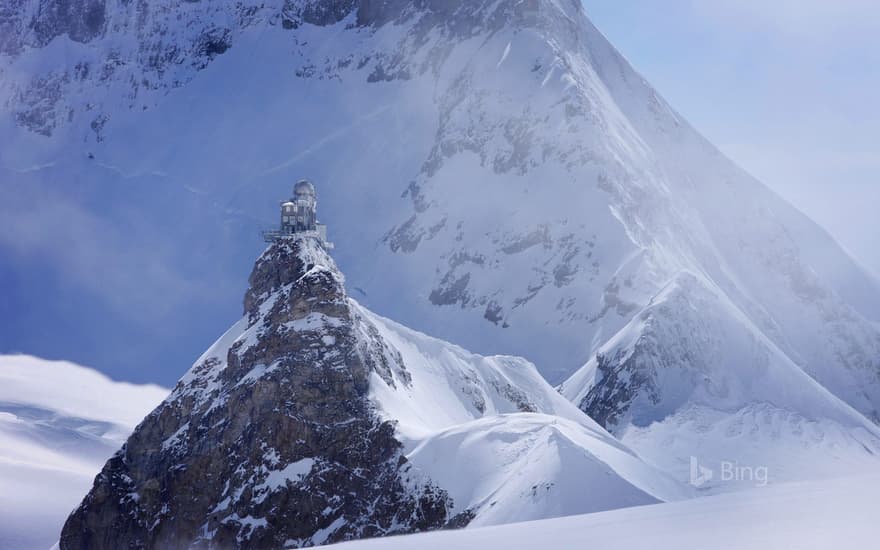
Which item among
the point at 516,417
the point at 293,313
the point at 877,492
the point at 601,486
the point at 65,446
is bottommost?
the point at 877,492

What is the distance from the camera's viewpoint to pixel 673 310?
157375 mm

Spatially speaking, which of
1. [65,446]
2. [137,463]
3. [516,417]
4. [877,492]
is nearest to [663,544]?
[877,492]

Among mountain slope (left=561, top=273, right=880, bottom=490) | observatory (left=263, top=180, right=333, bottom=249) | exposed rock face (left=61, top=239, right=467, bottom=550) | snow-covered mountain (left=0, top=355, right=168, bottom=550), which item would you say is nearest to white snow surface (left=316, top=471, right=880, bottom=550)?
exposed rock face (left=61, top=239, right=467, bottom=550)

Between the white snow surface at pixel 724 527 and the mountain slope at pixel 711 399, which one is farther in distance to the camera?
the mountain slope at pixel 711 399

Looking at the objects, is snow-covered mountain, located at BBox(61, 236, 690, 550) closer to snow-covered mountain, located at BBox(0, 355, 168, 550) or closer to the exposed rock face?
the exposed rock face

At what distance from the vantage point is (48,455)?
518ft

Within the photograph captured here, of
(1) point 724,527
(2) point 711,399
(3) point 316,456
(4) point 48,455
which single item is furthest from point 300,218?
(1) point 724,527

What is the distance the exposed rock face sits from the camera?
80.2 m

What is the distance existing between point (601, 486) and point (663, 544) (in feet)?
184

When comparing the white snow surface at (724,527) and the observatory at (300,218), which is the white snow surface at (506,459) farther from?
the white snow surface at (724,527)

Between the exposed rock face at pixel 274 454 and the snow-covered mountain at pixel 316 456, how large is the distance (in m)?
0.10

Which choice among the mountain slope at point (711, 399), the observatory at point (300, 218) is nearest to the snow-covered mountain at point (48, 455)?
the observatory at point (300, 218)

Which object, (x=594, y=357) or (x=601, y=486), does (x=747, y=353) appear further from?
(x=601, y=486)

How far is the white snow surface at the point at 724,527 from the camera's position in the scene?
60.1 feet
